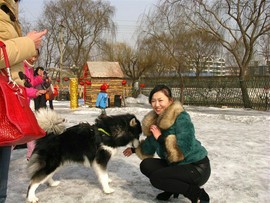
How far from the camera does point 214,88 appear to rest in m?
17.5

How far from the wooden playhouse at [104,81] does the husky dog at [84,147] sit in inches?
495

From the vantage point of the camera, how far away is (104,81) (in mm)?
16609

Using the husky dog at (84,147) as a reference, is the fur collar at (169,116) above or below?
above

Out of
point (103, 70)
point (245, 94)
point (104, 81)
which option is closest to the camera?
point (245, 94)

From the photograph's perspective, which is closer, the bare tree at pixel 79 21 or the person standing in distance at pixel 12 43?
the person standing in distance at pixel 12 43

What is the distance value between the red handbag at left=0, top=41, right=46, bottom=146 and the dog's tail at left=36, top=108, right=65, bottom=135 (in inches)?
57.5

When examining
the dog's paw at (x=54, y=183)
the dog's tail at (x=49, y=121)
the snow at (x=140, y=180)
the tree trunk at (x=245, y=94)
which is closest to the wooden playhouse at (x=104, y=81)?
the tree trunk at (x=245, y=94)

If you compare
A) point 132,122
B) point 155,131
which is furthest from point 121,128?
point 155,131

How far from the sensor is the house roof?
1661 cm

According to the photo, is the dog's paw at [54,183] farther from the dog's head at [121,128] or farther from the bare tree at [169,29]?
the bare tree at [169,29]

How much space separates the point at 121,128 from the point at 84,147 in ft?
1.70

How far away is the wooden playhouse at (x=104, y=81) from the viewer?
16.5 metres

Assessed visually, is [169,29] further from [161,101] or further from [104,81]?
[161,101]

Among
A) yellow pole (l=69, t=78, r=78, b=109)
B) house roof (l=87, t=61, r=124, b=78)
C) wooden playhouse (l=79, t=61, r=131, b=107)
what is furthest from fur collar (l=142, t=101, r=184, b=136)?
house roof (l=87, t=61, r=124, b=78)
